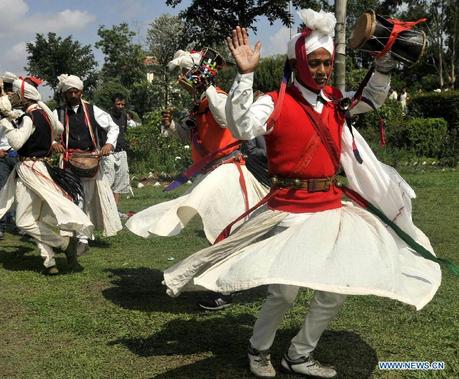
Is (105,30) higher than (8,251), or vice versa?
(105,30)

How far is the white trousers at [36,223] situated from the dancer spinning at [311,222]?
3.02 meters

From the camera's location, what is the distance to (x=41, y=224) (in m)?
6.65

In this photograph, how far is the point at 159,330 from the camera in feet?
15.5

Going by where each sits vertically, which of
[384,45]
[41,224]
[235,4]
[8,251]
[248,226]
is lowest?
[8,251]

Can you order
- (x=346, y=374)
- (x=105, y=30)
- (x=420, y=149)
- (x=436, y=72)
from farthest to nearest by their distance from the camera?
(x=105, y=30), (x=436, y=72), (x=420, y=149), (x=346, y=374)

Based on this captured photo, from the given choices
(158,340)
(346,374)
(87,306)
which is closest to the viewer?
(346,374)

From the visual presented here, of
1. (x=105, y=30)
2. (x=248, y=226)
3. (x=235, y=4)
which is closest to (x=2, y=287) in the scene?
(x=248, y=226)

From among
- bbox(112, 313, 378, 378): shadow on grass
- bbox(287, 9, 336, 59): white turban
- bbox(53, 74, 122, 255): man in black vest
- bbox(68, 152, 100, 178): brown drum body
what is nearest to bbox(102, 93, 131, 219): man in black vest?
bbox(53, 74, 122, 255): man in black vest

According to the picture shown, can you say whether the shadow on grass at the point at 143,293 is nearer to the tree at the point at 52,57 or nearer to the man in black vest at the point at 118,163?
the man in black vest at the point at 118,163

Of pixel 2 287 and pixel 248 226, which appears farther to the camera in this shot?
pixel 2 287

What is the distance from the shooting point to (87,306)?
5.43m

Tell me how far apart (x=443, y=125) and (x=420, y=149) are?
1052 millimetres

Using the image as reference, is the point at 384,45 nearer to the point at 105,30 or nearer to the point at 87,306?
the point at 87,306

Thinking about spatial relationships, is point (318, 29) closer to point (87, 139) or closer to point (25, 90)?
point (25, 90)
